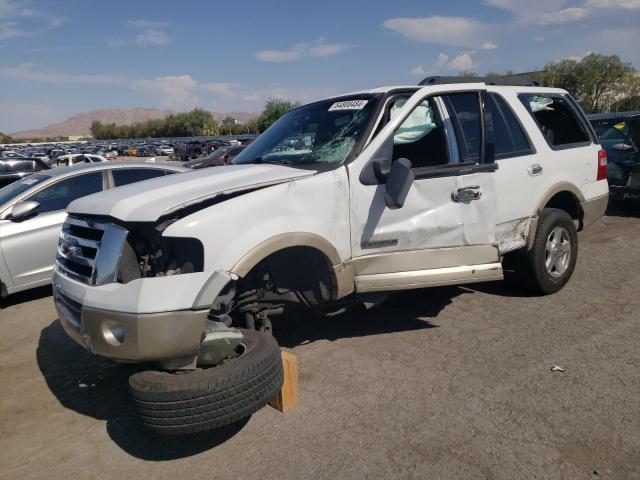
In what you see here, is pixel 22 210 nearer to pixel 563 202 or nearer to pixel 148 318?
pixel 148 318

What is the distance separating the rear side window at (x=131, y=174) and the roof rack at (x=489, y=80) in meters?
3.94

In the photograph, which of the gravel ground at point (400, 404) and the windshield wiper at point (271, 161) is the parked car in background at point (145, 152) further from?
the windshield wiper at point (271, 161)

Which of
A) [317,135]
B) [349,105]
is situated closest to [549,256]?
[349,105]

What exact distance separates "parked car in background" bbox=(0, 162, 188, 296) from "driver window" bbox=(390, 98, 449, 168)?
4199 mm

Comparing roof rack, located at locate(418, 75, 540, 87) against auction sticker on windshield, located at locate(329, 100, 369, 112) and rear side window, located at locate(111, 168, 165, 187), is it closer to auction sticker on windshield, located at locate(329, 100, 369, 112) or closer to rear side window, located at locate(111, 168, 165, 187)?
auction sticker on windshield, located at locate(329, 100, 369, 112)

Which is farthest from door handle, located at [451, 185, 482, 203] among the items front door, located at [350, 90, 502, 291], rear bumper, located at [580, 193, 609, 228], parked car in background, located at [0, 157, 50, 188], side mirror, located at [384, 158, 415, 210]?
parked car in background, located at [0, 157, 50, 188]

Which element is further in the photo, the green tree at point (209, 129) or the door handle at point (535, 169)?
the green tree at point (209, 129)

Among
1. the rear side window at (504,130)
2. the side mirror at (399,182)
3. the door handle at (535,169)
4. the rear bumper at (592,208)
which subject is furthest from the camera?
the rear bumper at (592,208)

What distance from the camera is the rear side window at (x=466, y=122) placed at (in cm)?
411

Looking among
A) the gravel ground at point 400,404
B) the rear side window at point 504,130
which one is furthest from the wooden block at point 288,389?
the rear side window at point 504,130

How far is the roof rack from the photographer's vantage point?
4453 millimetres

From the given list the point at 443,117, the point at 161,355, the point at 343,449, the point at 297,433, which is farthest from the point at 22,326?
the point at 443,117

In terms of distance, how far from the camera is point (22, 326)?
5219 mm

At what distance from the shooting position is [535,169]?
467 centimetres
